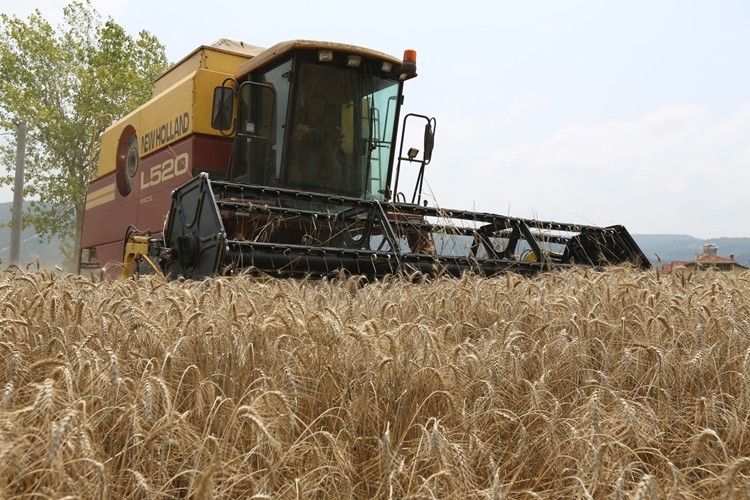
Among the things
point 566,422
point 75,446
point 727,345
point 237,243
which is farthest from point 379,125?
point 75,446

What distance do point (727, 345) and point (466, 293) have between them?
50.3 inches

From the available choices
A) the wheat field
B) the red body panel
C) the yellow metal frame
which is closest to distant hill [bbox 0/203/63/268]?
the yellow metal frame

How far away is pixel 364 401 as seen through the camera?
214 centimetres

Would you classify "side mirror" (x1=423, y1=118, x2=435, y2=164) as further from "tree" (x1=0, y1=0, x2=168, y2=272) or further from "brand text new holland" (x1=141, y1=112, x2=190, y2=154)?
"tree" (x1=0, y1=0, x2=168, y2=272)

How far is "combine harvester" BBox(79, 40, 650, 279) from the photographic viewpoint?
5387 millimetres

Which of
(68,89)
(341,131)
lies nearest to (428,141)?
(341,131)

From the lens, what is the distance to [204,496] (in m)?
1.24

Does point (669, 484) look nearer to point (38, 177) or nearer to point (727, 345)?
point (727, 345)

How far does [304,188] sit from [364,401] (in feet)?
15.6

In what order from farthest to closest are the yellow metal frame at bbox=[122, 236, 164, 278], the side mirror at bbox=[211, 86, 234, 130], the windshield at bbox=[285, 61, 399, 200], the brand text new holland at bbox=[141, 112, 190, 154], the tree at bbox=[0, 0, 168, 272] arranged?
the tree at bbox=[0, 0, 168, 272] < the brand text new holland at bbox=[141, 112, 190, 154] < the windshield at bbox=[285, 61, 399, 200] < the side mirror at bbox=[211, 86, 234, 130] < the yellow metal frame at bbox=[122, 236, 164, 278]

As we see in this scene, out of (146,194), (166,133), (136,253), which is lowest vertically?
(136,253)

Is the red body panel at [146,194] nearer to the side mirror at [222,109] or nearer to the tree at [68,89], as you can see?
the side mirror at [222,109]

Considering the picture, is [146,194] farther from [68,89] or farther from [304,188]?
[68,89]

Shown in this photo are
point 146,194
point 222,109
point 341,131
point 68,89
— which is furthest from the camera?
point 68,89
